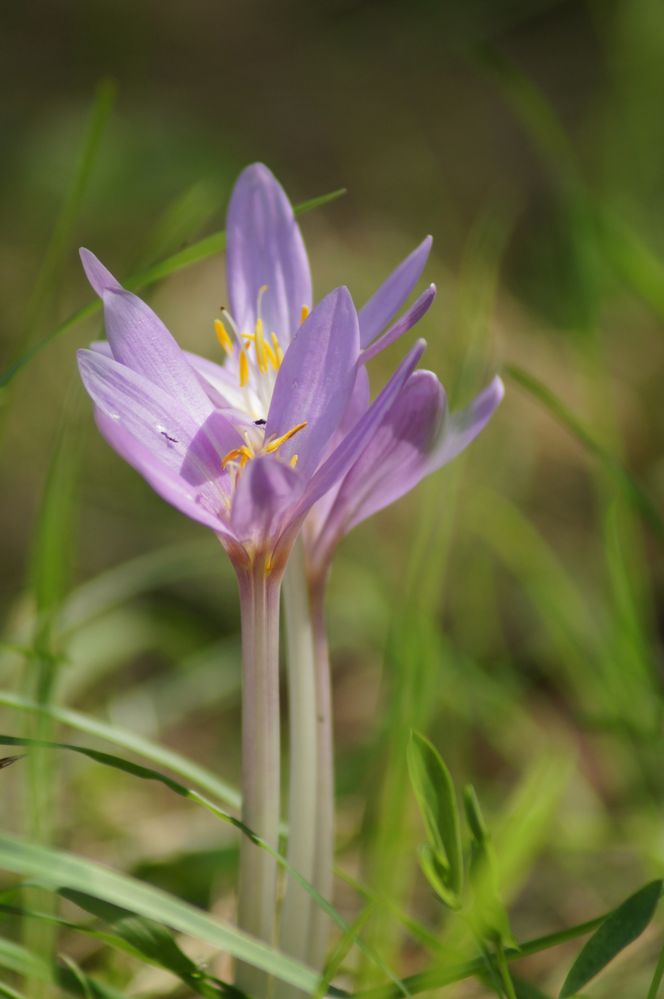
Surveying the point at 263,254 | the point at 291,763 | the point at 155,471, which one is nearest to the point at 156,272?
the point at 263,254

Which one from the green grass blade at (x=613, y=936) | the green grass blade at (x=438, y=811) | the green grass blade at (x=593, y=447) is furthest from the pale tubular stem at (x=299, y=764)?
the green grass blade at (x=593, y=447)

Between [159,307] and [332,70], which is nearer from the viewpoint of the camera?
[159,307]

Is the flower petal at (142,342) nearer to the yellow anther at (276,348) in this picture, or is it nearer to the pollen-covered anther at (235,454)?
the pollen-covered anther at (235,454)

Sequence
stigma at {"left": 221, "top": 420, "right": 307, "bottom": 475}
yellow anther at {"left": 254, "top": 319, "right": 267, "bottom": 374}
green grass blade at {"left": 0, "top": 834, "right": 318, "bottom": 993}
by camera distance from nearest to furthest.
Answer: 1. green grass blade at {"left": 0, "top": 834, "right": 318, "bottom": 993}
2. stigma at {"left": 221, "top": 420, "right": 307, "bottom": 475}
3. yellow anther at {"left": 254, "top": 319, "right": 267, "bottom": 374}

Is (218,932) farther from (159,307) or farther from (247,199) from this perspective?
(159,307)

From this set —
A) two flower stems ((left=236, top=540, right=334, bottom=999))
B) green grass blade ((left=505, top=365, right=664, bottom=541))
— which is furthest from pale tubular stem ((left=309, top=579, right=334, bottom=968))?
green grass blade ((left=505, top=365, right=664, bottom=541))

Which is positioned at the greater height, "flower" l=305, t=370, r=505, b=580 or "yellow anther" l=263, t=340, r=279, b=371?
"yellow anther" l=263, t=340, r=279, b=371

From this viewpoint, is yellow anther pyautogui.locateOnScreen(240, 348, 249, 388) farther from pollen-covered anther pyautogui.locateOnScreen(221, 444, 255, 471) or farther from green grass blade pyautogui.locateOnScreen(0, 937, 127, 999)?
green grass blade pyautogui.locateOnScreen(0, 937, 127, 999)

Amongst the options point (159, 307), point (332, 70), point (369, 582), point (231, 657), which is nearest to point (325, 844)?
point (231, 657)
